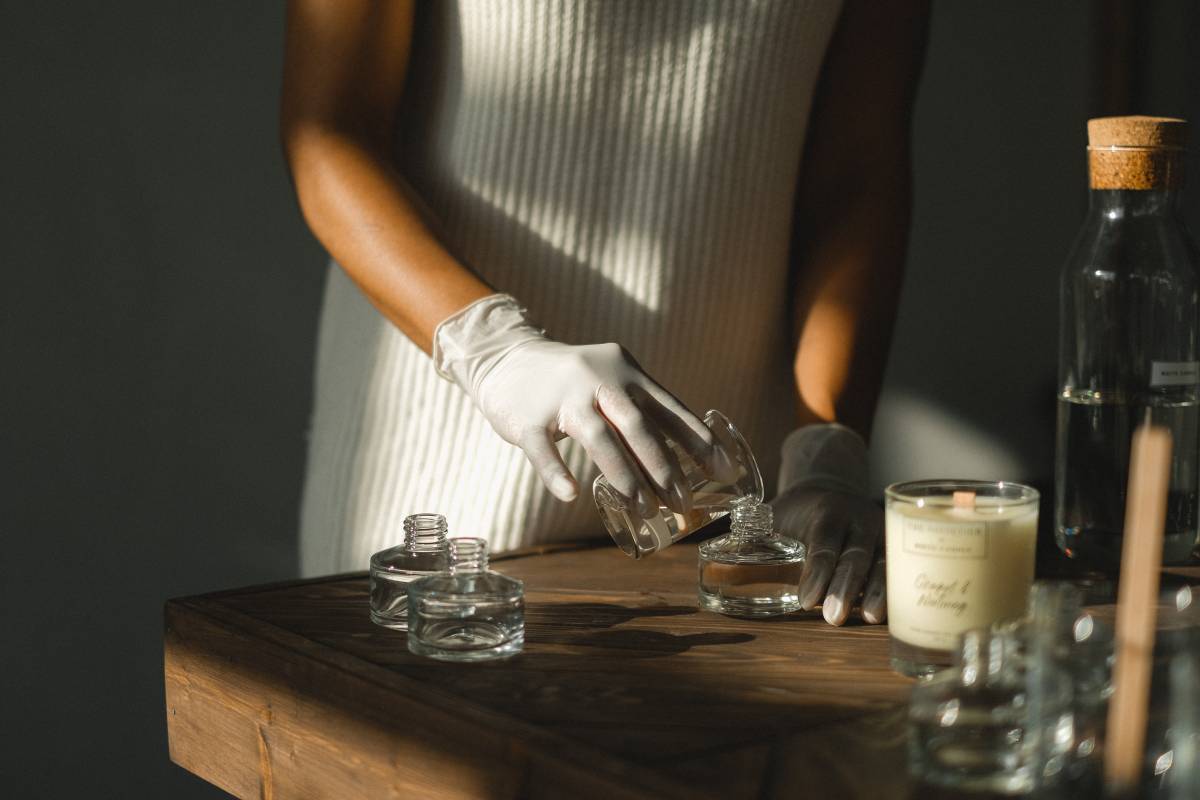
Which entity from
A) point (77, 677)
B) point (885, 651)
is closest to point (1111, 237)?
point (885, 651)

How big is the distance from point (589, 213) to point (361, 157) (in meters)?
0.28

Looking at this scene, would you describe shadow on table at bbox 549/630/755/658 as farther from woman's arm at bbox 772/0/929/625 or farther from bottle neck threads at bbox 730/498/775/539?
woman's arm at bbox 772/0/929/625

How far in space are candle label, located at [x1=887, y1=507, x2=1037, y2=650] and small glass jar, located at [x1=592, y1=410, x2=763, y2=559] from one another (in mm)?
225

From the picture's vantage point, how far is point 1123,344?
44.5 inches

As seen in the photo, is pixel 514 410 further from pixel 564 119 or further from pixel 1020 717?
pixel 1020 717

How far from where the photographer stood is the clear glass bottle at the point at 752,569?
100 centimetres

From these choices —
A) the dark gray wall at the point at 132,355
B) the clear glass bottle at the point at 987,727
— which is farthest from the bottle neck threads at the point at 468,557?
the dark gray wall at the point at 132,355

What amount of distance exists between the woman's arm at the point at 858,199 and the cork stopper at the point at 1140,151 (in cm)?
48

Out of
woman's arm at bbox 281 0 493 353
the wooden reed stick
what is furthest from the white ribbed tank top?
the wooden reed stick

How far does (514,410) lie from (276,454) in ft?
3.78

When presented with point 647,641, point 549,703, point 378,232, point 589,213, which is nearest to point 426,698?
point 549,703

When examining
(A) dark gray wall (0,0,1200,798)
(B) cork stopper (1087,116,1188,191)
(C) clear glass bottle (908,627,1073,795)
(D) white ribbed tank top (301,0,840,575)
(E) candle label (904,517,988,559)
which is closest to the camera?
(C) clear glass bottle (908,627,1073,795)

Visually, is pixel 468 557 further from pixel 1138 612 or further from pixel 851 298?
pixel 851 298

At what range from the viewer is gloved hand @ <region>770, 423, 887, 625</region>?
101 cm
